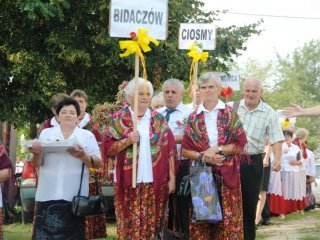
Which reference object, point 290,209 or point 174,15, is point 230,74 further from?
point 290,209

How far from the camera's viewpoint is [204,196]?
6957 millimetres

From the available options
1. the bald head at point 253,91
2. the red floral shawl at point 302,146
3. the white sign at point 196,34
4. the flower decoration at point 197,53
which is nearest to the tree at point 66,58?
the red floral shawl at point 302,146

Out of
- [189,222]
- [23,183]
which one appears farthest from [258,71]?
[189,222]

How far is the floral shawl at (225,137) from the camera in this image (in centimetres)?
712

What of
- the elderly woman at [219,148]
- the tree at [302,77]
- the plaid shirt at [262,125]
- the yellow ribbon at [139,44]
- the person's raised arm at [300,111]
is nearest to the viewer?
the person's raised arm at [300,111]

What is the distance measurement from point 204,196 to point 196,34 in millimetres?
3659

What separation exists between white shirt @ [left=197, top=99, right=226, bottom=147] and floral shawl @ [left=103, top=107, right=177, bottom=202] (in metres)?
0.38

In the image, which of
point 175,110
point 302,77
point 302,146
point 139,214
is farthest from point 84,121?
point 302,77

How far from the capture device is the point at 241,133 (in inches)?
282

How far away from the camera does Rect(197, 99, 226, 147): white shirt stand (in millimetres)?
7176

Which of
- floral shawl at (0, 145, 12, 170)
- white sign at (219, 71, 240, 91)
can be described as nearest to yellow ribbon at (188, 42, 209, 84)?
floral shawl at (0, 145, 12, 170)

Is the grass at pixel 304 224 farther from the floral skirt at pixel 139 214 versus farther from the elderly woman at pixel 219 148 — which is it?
the floral skirt at pixel 139 214

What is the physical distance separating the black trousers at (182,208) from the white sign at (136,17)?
1417 mm

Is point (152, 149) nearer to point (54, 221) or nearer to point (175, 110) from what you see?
point (54, 221)
